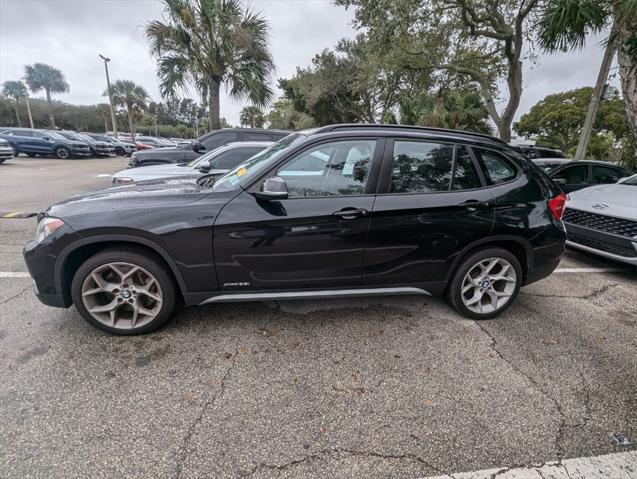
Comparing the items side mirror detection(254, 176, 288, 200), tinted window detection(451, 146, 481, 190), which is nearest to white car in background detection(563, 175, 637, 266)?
tinted window detection(451, 146, 481, 190)

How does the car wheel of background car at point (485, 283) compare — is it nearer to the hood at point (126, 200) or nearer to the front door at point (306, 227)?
the front door at point (306, 227)

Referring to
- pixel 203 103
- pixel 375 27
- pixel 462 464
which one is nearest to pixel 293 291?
pixel 462 464

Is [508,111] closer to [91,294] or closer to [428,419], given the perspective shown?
[428,419]

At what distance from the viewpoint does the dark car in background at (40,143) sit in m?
17.7

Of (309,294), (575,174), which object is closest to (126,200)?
(309,294)

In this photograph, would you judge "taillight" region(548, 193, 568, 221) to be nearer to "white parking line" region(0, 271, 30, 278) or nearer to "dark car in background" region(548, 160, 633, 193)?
"dark car in background" region(548, 160, 633, 193)

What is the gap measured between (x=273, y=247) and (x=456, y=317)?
1.86 meters

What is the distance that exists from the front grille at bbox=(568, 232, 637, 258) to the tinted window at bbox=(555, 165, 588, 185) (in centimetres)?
264

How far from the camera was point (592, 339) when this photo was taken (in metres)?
2.76

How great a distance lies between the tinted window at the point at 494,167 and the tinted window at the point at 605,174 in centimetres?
541

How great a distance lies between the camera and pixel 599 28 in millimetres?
6535

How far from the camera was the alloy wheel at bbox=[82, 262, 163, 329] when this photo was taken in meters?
2.45

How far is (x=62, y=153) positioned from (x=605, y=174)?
78.1 feet

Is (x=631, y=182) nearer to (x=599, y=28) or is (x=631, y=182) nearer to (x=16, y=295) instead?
(x=599, y=28)
